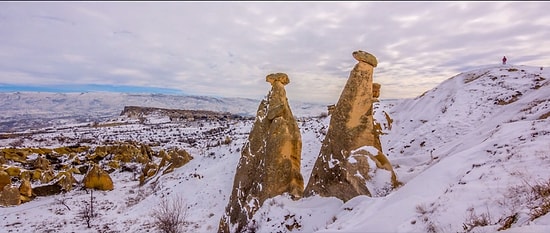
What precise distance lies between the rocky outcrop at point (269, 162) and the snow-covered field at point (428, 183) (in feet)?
2.20

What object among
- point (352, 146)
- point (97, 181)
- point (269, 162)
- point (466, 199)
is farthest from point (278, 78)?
point (97, 181)

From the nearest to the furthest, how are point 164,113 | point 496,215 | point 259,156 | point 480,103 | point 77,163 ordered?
point 496,215
point 259,156
point 480,103
point 77,163
point 164,113

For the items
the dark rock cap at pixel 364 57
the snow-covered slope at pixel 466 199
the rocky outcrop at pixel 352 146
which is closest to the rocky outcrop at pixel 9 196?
the snow-covered slope at pixel 466 199

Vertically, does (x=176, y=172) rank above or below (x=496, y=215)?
below

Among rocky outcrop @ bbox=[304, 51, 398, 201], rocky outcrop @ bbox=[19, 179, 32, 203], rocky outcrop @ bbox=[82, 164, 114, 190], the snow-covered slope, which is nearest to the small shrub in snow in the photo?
the snow-covered slope

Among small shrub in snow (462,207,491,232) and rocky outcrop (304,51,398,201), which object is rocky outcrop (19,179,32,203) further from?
small shrub in snow (462,207,491,232)

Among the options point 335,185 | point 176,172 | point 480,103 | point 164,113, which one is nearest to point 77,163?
point 176,172

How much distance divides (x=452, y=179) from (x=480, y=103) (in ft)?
55.3

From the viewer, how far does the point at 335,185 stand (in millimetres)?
11156

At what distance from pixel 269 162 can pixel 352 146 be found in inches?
127

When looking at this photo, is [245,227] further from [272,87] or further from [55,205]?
[55,205]

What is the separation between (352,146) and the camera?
37.8 feet

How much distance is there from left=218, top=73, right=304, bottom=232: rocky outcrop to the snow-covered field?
0.67m

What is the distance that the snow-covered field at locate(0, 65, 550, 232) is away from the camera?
6059mm
